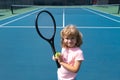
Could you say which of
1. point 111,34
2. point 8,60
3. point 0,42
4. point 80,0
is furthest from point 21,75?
point 80,0

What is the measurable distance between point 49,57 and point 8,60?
2.97 feet

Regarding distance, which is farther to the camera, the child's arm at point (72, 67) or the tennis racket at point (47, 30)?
the tennis racket at point (47, 30)

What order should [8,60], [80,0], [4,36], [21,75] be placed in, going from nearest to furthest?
1. [21,75]
2. [8,60]
3. [4,36]
4. [80,0]

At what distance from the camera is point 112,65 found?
5992 millimetres

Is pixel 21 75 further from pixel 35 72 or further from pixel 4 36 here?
pixel 4 36

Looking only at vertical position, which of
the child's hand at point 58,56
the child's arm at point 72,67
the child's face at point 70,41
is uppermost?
the child's face at point 70,41

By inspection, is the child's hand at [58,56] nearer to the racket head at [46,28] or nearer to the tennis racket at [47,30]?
the tennis racket at [47,30]

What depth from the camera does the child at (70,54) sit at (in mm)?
2676

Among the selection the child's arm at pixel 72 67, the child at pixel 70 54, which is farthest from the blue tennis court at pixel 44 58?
the child's arm at pixel 72 67

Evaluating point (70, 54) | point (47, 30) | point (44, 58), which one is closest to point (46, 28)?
point (47, 30)

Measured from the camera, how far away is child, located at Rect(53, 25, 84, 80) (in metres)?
2.68

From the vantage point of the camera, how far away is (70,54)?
278 centimetres

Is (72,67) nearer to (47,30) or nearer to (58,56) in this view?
(58,56)

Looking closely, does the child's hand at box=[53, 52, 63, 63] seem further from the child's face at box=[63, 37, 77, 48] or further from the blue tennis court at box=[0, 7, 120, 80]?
the blue tennis court at box=[0, 7, 120, 80]
